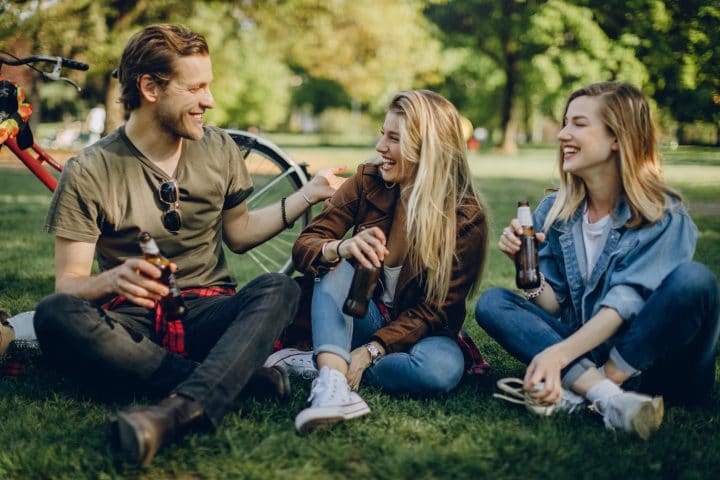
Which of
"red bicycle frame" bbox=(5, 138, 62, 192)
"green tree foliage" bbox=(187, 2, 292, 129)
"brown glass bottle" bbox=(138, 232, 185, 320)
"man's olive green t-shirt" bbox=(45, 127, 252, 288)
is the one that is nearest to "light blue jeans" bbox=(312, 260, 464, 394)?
"man's olive green t-shirt" bbox=(45, 127, 252, 288)

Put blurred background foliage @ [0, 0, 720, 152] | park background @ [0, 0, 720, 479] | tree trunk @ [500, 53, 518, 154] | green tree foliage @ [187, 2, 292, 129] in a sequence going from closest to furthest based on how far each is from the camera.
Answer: park background @ [0, 0, 720, 479] → blurred background foliage @ [0, 0, 720, 152] → green tree foliage @ [187, 2, 292, 129] → tree trunk @ [500, 53, 518, 154]

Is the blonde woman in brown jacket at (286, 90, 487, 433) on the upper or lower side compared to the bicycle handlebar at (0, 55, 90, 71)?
lower

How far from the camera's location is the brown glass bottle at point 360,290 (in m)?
3.36

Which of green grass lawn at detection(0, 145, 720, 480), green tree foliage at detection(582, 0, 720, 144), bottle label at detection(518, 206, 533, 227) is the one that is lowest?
green grass lawn at detection(0, 145, 720, 480)

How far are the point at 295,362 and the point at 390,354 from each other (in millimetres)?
513

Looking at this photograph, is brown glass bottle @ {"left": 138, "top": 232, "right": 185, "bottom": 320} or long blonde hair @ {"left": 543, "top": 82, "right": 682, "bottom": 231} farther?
long blonde hair @ {"left": 543, "top": 82, "right": 682, "bottom": 231}

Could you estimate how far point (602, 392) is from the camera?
3088mm

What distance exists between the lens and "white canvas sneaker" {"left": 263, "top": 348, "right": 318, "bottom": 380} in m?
3.71

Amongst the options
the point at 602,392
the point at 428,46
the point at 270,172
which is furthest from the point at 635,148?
the point at 428,46

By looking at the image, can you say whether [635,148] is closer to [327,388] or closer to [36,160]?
[327,388]

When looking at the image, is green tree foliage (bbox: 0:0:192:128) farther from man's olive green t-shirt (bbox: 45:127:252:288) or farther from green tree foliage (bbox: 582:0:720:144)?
man's olive green t-shirt (bbox: 45:127:252:288)

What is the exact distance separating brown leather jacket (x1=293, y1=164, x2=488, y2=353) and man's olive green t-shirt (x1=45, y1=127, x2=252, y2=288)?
1.35 ft

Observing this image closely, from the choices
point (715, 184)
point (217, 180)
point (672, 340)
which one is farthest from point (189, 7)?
point (672, 340)

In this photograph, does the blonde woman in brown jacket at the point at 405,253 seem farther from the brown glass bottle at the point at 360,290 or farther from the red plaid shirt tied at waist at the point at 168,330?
the red plaid shirt tied at waist at the point at 168,330
